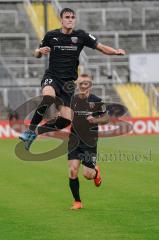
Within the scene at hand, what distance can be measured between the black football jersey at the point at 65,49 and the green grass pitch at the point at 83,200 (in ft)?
7.28

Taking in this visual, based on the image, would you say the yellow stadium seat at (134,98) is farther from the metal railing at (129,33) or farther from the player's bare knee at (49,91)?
the player's bare knee at (49,91)

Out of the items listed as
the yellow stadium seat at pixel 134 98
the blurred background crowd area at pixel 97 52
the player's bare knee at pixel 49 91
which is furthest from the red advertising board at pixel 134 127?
the player's bare knee at pixel 49 91

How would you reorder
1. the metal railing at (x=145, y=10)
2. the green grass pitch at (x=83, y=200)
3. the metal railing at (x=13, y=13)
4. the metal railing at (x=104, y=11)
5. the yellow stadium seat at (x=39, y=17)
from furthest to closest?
the metal railing at (x=145, y=10) → the metal railing at (x=104, y=11) → the metal railing at (x=13, y=13) → the yellow stadium seat at (x=39, y=17) → the green grass pitch at (x=83, y=200)

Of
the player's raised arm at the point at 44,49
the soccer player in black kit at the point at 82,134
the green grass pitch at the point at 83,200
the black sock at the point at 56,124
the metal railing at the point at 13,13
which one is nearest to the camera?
the green grass pitch at the point at 83,200

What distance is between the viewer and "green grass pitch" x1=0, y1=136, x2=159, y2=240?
34.6 ft

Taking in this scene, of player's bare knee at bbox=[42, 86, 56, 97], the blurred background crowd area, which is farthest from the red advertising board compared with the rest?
player's bare knee at bbox=[42, 86, 56, 97]

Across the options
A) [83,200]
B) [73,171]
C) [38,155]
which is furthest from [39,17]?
[73,171]

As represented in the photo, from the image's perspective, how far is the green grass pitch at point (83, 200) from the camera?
10547 mm

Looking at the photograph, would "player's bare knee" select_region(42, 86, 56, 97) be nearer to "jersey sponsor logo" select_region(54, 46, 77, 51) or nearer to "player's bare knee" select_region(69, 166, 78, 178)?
"jersey sponsor logo" select_region(54, 46, 77, 51)

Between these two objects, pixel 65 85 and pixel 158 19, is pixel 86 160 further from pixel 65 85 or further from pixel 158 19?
pixel 158 19

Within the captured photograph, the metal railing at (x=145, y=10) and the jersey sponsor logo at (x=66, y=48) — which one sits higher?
the jersey sponsor logo at (x=66, y=48)

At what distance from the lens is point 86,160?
13.0 m

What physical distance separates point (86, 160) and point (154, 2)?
37.2 metres

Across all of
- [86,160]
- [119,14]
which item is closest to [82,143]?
[86,160]
